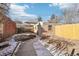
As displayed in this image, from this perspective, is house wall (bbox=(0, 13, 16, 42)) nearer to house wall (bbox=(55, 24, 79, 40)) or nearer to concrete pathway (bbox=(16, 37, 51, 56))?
concrete pathway (bbox=(16, 37, 51, 56))

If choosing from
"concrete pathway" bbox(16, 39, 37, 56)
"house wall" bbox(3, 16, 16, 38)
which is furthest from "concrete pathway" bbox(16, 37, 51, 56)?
"house wall" bbox(3, 16, 16, 38)

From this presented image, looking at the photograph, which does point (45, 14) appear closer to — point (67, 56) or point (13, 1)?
point (13, 1)

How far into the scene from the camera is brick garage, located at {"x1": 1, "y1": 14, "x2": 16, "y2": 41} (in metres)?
2.13

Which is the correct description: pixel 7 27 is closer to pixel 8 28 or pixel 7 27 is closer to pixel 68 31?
pixel 8 28

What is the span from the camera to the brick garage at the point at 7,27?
213cm

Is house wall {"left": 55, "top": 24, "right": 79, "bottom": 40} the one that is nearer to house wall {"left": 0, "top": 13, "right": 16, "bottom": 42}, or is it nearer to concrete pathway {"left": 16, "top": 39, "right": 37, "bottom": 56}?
concrete pathway {"left": 16, "top": 39, "right": 37, "bottom": 56}

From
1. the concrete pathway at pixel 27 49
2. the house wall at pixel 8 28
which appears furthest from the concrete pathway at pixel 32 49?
the house wall at pixel 8 28

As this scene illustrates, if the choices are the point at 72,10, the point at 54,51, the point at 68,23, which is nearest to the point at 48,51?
the point at 54,51

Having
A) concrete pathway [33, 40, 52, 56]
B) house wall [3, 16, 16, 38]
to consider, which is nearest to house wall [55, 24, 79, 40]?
concrete pathway [33, 40, 52, 56]

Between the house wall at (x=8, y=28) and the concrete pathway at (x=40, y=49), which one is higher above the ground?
the house wall at (x=8, y=28)

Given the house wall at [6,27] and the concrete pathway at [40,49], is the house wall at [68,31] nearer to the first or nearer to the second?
the concrete pathway at [40,49]

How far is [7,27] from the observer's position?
215cm

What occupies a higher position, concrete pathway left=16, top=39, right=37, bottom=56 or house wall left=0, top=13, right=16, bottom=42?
house wall left=0, top=13, right=16, bottom=42

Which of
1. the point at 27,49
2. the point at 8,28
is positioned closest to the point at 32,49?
the point at 27,49
